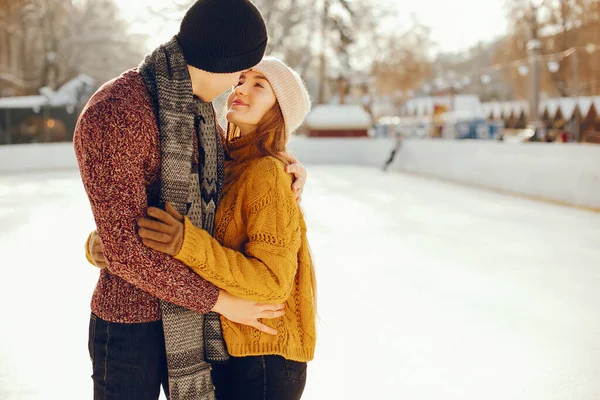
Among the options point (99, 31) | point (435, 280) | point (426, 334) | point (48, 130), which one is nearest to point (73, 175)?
point (48, 130)

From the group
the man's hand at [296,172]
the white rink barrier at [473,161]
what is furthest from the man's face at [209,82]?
the white rink barrier at [473,161]

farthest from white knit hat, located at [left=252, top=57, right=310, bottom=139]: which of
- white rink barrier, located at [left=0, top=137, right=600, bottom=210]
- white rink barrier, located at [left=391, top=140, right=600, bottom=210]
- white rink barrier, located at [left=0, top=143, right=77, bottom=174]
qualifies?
white rink barrier, located at [left=0, top=143, right=77, bottom=174]

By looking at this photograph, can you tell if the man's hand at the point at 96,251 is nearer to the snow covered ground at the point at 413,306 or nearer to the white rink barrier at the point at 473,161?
the snow covered ground at the point at 413,306

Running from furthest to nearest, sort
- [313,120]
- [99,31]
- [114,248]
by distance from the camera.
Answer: [99,31] → [313,120] → [114,248]

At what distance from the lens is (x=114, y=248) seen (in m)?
1.08

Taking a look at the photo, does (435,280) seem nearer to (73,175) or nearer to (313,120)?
(73,175)

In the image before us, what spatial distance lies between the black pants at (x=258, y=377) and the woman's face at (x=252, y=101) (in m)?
0.53

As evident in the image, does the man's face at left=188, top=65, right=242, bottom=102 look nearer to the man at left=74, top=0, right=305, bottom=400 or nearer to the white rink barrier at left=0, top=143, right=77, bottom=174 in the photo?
the man at left=74, top=0, right=305, bottom=400

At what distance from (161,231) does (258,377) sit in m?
0.44

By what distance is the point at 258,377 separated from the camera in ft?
4.35

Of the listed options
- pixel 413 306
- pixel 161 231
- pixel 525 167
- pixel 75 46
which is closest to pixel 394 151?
pixel 525 167

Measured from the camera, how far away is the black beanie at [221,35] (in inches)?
43.2

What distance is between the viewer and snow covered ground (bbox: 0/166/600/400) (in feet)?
9.18

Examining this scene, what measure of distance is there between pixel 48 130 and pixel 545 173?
1441cm
